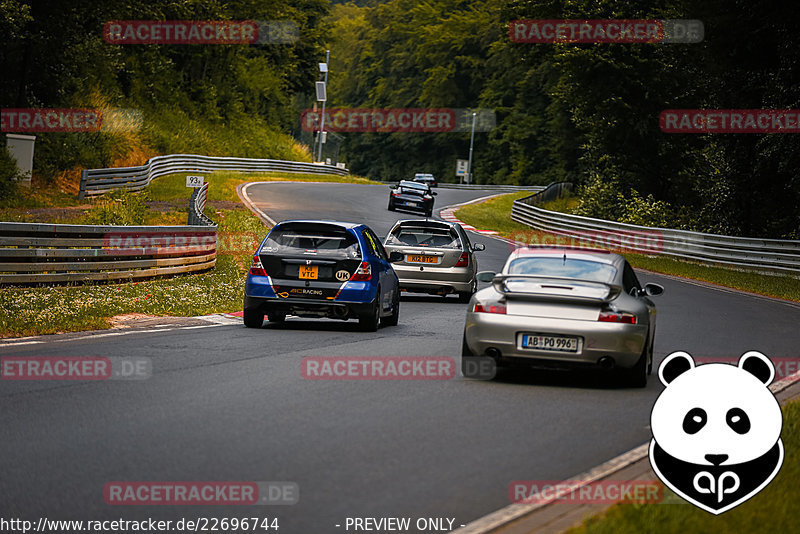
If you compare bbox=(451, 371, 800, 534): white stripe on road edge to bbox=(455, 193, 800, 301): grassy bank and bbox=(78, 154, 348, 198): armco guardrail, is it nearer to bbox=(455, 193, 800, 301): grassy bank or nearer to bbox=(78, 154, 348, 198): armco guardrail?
bbox=(455, 193, 800, 301): grassy bank

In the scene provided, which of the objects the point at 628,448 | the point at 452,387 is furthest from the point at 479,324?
the point at 628,448

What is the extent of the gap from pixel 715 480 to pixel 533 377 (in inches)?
235

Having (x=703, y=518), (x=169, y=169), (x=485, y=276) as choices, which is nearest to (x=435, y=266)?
(x=485, y=276)

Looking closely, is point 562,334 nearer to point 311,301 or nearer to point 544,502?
point 544,502

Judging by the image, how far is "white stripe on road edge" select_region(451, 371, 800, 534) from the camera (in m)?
5.93

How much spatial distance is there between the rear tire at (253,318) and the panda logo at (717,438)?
394 inches

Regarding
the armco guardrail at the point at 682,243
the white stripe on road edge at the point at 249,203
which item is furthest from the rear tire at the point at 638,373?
the white stripe on road edge at the point at 249,203

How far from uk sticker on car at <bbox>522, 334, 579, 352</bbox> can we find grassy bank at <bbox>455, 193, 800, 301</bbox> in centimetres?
1776

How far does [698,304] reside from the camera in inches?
926

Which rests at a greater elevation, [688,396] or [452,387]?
[688,396]

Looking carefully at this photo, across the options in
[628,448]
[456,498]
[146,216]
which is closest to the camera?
[456,498]

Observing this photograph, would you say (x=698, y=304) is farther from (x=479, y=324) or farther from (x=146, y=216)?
(x=146, y=216)

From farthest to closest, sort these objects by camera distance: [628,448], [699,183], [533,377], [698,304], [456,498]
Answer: [699,183] → [698,304] → [533,377] → [628,448] → [456,498]

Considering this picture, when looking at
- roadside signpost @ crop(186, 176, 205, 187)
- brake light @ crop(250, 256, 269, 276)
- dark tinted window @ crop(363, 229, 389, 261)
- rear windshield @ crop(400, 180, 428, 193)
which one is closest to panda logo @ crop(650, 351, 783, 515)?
brake light @ crop(250, 256, 269, 276)
